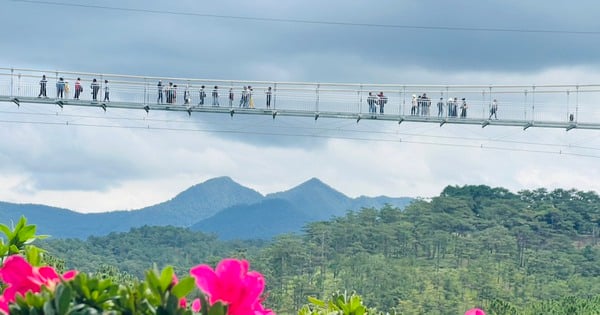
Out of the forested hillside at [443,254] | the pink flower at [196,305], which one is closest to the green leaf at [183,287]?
the pink flower at [196,305]

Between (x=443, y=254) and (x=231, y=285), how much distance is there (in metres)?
115

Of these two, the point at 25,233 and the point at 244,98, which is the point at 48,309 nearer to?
the point at 25,233

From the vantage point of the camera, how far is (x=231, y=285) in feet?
10.7

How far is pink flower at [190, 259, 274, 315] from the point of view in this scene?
10.6 ft

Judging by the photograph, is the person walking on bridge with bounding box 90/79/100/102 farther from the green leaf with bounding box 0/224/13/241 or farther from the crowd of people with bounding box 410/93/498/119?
the green leaf with bounding box 0/224/13/241

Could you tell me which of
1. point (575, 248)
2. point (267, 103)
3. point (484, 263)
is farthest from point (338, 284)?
point (267, 103)

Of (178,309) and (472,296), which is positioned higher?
(178,309)

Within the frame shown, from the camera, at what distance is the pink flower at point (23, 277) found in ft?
11.1

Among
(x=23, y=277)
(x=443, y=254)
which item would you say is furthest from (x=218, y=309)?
(x=443, y=254)

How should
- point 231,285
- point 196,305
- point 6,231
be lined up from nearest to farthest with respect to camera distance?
point 231,285 < point 196,305 < point 6,231

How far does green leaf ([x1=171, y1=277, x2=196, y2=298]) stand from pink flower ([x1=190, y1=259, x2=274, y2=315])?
0.03 meters

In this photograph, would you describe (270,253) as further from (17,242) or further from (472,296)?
(17,242)

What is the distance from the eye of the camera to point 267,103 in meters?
41.9

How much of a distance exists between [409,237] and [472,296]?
24195 millimetres
